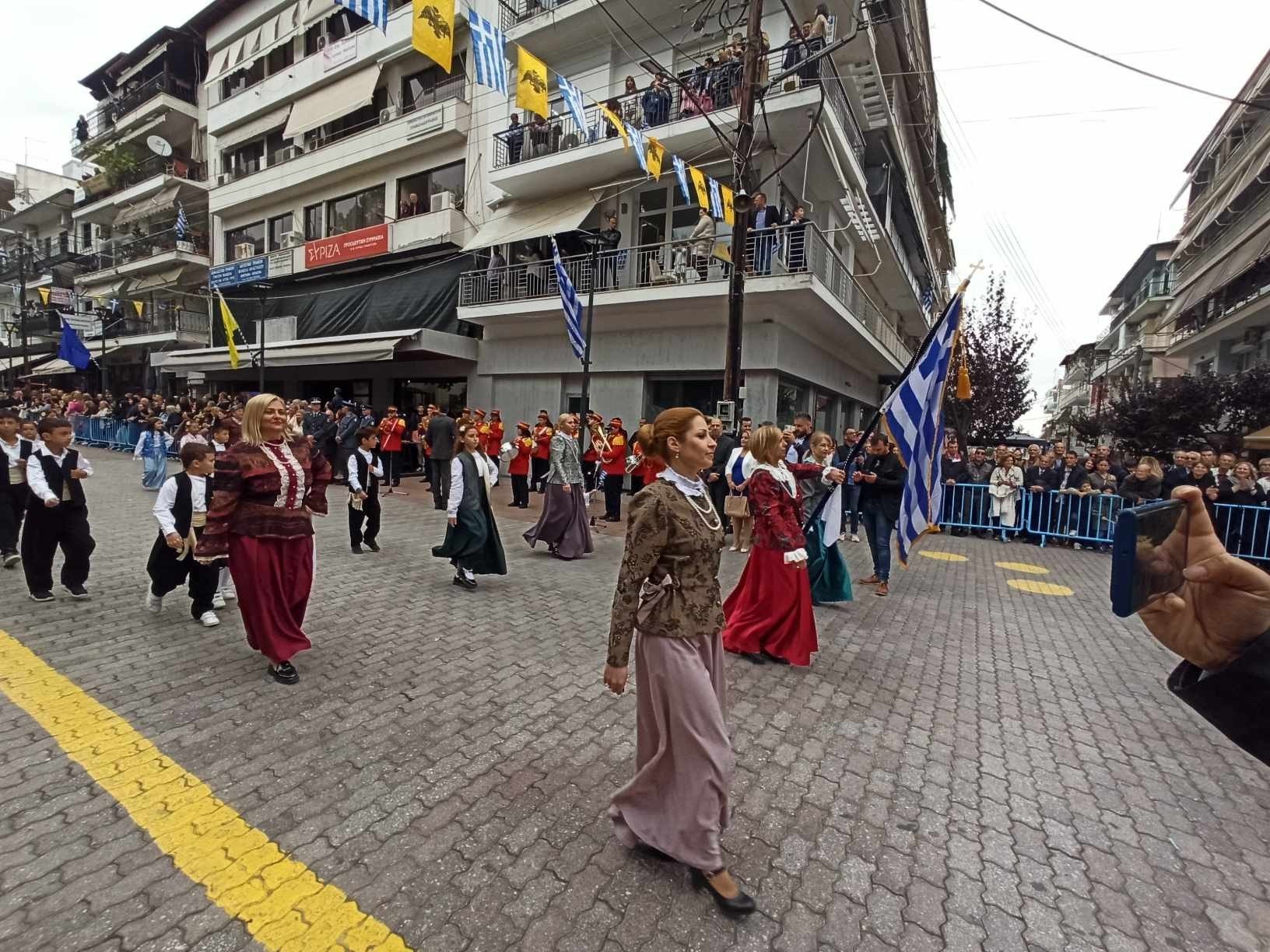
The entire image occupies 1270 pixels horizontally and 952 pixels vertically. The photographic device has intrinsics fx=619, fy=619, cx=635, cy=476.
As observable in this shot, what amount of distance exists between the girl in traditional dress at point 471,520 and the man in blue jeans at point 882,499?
4.16m

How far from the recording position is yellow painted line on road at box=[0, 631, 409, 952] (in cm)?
208

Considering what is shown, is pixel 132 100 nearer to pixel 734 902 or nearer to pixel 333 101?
pixel 333 101

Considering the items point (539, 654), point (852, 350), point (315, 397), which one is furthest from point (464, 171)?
point (539, 654)

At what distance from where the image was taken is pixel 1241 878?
2.56m

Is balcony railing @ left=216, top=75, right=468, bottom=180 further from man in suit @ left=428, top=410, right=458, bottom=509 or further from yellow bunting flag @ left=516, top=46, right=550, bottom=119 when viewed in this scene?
man in suit @ left=428, top=410, right=458, bottom=509

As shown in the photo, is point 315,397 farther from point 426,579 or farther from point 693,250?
point 426,579

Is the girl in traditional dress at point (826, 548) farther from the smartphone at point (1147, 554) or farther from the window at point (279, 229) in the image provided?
the window at point (279, 229)

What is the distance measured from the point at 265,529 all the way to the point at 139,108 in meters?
37.7

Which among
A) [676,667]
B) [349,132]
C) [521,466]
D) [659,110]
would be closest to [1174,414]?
[659,110]

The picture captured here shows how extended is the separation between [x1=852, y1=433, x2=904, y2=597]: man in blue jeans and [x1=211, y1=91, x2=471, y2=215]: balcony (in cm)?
1618

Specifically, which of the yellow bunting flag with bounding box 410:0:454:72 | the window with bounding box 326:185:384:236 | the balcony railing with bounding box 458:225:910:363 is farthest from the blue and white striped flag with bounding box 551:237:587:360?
the window with bounding box 326:185:384:236

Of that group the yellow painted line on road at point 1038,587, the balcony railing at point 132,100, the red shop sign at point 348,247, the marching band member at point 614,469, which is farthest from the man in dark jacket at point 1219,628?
the balcony railing at point 132,100

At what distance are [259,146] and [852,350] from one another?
24337 millimetres

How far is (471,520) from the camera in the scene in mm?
6344
